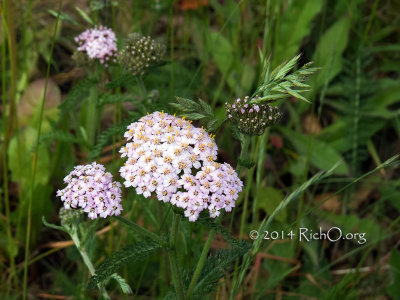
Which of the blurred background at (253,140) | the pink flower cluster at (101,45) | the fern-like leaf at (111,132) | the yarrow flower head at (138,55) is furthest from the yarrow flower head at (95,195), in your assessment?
the pink flower cluster at (101,45)

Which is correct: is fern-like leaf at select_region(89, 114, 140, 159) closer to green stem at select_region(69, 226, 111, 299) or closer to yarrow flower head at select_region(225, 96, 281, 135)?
green stem at select_region(69, 226, 111, 299)

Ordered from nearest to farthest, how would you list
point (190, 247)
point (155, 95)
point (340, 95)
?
point (190, 247)
point (155, 95)
point (340, 95)

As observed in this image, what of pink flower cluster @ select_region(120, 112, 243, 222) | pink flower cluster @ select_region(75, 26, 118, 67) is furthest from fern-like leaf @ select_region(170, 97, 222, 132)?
pink flower cluster @ select_region(75, 26, 118, 67)

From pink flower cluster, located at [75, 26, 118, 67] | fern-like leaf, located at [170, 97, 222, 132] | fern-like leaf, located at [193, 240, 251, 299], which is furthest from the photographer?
pink flower cluster, located at [75, 26, 118, 67]

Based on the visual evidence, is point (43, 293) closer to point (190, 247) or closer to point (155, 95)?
point (190, 247)

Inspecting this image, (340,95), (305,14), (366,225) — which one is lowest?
(366,225)

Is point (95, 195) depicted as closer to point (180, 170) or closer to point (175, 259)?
point (180, 170)

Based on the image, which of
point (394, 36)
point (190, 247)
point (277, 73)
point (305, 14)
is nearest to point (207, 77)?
point (305, 14)
